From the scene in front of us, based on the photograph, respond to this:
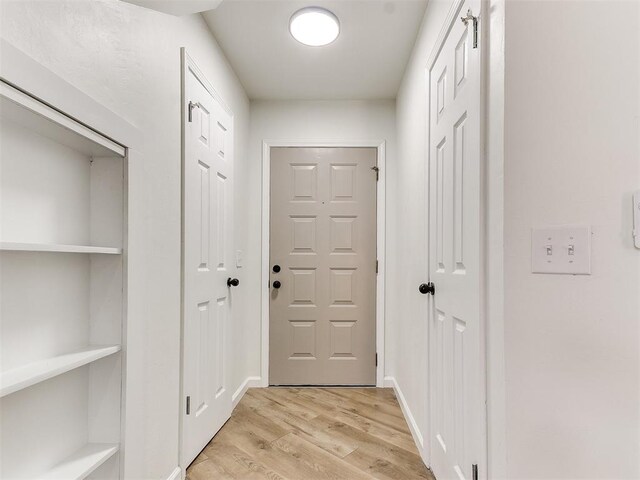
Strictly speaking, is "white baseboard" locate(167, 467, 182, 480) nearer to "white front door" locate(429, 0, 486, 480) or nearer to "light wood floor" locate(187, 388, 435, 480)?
"light wood floor" locate(187, 388, 435, 480)

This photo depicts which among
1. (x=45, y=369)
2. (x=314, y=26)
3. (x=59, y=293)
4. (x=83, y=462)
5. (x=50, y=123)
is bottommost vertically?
(x=83, y=462)

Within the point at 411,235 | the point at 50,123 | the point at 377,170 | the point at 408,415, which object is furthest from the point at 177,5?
the point at 408,415

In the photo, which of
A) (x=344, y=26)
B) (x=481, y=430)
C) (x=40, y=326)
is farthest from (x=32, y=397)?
(x=344, y=26)

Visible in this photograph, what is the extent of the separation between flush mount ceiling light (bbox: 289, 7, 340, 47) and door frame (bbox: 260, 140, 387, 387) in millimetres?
948

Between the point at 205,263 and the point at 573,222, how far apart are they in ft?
5.44

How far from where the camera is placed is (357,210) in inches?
114

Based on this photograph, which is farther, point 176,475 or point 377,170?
point 377,170

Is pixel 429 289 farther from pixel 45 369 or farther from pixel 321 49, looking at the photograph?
pixel 321 49

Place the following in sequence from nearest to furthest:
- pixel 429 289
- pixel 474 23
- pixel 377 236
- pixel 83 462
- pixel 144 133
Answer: pixel 83 462, pixel 474 23, pixel 144 133, pixel 429 289, pixel 377 236

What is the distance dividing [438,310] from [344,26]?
1667 millimetres

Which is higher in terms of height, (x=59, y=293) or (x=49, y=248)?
(x=49, y=248)

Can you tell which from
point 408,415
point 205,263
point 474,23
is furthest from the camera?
point 408,415

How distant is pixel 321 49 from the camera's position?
226 cm

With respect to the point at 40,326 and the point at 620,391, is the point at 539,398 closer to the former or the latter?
the point at 620,391
